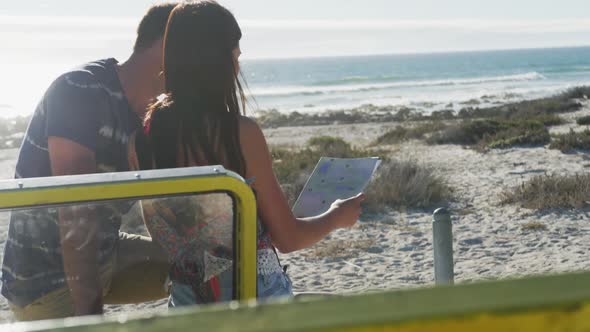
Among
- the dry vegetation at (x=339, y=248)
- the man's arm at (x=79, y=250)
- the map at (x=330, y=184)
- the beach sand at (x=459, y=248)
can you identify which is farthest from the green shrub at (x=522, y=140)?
the man's arm at (x=79, y=250)

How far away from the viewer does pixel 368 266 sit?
22.5ft

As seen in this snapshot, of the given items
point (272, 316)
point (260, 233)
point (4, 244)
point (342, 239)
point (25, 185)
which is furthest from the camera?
point (342, 239)

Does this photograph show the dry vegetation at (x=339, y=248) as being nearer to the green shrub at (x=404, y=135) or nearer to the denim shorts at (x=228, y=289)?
the denim shorts at (x=228, y=289)

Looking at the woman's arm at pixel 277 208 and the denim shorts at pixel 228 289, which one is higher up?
the woman's arm at pixel 277 208

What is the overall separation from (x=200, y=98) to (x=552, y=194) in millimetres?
7209

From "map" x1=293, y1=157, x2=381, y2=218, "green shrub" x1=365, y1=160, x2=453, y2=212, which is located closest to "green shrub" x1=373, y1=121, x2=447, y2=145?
"green shrub" x1=365, y1=160, x2=453, y2=212

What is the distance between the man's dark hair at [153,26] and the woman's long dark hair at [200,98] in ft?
1.11

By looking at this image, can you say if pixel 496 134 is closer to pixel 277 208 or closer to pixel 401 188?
pixel 401 188

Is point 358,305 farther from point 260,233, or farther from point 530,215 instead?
point 530,215

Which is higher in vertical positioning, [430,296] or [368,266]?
[430,296]

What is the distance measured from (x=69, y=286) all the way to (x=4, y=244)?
0.19 meters

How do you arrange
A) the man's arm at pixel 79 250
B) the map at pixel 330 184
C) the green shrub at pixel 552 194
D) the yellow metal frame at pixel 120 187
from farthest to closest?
the green shrub at pixel 552 194 < the map at pixel 330 184 < the man's arm at pixel 79 250 < the yellow metal frame at pixel 120 187

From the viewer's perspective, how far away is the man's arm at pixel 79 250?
1.79 metres

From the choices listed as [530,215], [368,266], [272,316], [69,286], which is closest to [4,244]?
[69,286]
